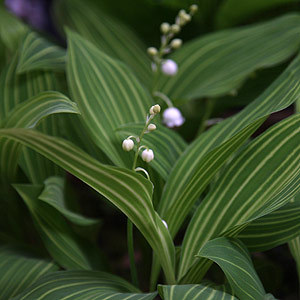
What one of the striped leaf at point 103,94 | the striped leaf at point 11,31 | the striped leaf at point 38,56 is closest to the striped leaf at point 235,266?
the striped leaf at point 103,94

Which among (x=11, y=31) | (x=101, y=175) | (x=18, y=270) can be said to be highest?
(x=11, y=31)

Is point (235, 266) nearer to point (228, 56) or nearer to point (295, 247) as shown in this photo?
point (295, 247)

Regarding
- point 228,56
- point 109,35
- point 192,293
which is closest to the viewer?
point 192,293

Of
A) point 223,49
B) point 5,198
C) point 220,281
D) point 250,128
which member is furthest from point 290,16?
point 5,198

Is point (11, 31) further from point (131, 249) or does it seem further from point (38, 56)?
point (131, 249)

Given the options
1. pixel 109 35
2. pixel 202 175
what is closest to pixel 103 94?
pixel 202 175

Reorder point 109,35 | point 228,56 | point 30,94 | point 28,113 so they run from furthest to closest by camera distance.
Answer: point 109,35 < point 228,56 < point 30,94 < point 28,113

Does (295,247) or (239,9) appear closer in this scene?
(295,247)

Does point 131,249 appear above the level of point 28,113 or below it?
below
